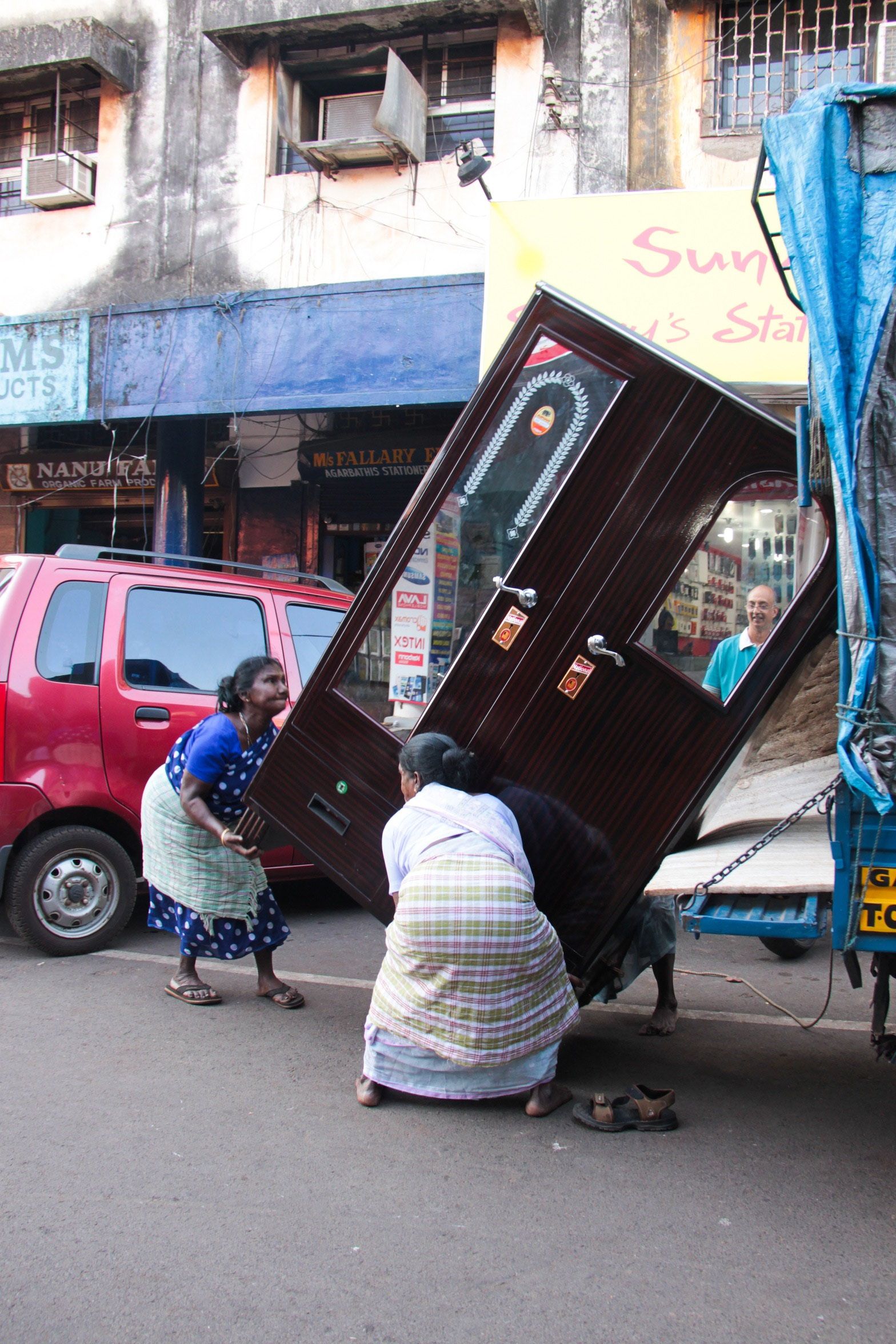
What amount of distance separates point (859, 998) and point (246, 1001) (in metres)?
2.70

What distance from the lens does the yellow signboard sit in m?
6.85

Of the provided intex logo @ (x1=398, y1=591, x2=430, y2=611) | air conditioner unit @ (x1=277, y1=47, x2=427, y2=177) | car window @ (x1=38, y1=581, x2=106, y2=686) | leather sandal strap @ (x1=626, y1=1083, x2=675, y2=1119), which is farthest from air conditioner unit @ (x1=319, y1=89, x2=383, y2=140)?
leather sandal strap @ (x1=626, y1=1083, x2=675, y2=1119)

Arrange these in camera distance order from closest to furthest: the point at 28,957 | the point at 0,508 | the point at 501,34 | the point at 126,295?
the point at 28,957 < the point at 501,34 < the point at 126,295 < the point at 0,508

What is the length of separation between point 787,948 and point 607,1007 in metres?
1.29

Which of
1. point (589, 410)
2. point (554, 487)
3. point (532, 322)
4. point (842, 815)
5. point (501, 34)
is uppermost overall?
point (501, 34)

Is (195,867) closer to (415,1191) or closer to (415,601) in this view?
(415,601)

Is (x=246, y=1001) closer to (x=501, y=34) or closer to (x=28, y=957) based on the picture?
(x=28, y=957)

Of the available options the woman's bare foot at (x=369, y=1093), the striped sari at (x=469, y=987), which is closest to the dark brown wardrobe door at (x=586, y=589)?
the striped sari at (x=469, y=987)

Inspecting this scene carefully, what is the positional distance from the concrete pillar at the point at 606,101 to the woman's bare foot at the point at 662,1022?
727 centimetres

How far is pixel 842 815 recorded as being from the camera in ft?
8.44

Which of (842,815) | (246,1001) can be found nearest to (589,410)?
(842,815)

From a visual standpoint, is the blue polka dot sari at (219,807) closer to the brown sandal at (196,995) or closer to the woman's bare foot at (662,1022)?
the brown sandal at (196,995)

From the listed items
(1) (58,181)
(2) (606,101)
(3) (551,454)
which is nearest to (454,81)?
(2) (606,101)

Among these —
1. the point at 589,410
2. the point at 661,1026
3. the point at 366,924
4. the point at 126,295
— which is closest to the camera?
the point at 589,410
